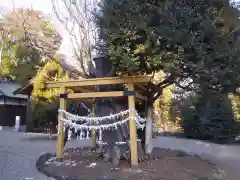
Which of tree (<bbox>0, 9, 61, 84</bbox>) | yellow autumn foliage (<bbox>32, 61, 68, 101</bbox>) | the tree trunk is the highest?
tree (<bbox>0, 9, 61, 84</bbox>)

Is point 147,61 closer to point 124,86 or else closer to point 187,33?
point 187,33

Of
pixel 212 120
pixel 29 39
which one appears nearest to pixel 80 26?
pixel 29 39

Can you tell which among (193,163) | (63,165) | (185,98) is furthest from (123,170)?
(185,98)

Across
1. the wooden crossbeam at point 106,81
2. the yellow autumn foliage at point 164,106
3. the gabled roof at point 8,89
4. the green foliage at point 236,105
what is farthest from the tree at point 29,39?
the green foliage at point 236,105

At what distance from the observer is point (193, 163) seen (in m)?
6.15

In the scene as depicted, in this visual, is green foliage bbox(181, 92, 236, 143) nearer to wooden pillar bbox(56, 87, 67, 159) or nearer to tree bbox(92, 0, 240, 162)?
tree bbox(92, 0, 240, 162)

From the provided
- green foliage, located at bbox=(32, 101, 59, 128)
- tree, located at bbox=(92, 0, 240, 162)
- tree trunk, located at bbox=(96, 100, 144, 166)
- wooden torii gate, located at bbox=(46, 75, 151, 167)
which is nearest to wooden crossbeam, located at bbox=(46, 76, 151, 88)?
wooden torii gate, located at bbox=(46, 75, 151, 167)

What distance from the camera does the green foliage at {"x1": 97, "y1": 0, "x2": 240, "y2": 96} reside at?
459 centimetres

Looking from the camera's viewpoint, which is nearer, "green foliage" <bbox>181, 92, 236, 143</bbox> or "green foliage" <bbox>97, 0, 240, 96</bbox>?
"green foliage" <bbox>97, 0, 240, 96</bbox>

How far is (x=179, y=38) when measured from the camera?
4.46 m

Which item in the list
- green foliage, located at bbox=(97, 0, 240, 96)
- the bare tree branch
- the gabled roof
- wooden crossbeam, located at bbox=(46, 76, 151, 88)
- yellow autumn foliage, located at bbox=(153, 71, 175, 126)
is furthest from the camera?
the gabled roof

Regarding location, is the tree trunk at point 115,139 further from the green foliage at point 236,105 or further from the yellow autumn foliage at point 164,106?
the yellow autumn foliage at point 164,106

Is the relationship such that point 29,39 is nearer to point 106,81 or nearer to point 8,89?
point 106,81

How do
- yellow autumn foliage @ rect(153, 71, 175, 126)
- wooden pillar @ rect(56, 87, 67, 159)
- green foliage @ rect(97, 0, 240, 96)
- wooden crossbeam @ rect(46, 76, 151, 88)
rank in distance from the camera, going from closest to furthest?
1. green foliage @ rect(97, 0, 240, 96)
2. wooden crossbeam @ rect(46, 76, 151, 88)
3. wooden pillar @ rect(56, 87, 67, 159)
4. yellow autumn foliage @ rect(153, 71, 175, 126)
